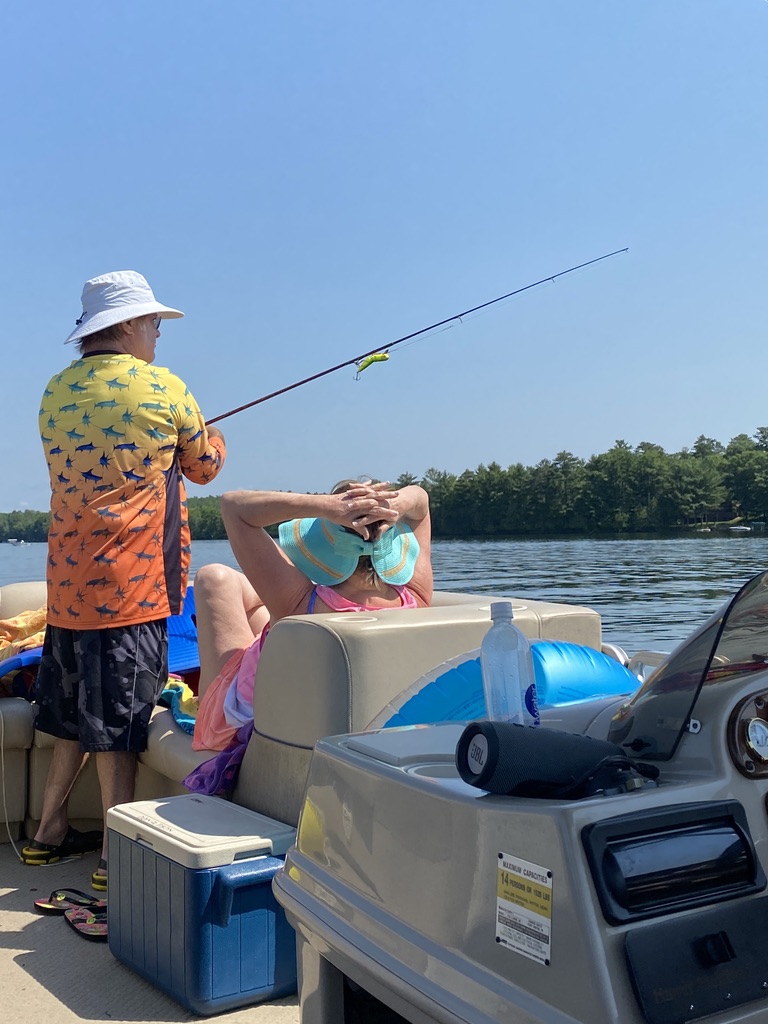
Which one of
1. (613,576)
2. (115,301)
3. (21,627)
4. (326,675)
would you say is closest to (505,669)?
(326,675)

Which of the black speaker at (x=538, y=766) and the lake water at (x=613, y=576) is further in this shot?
the lake water at (x=613, y=576)

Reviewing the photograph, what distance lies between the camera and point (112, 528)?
273 cm

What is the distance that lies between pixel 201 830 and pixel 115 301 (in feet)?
5.14

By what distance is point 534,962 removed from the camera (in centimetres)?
94

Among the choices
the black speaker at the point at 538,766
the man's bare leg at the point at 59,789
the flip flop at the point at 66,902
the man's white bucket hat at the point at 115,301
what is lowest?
the flip flop at the point at 66,902

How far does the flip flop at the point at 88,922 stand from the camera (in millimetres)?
2427

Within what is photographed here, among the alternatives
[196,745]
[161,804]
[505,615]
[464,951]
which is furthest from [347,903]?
[196,745]

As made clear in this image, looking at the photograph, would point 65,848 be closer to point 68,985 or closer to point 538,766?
point 68,985

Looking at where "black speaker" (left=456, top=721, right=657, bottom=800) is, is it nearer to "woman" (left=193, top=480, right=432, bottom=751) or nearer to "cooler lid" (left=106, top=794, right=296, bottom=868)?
"cooler lid" (left=106, top=794, right=296, bottom=868)

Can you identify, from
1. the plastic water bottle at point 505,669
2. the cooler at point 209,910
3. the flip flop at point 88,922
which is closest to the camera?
the plastic water bottle at point 505,669

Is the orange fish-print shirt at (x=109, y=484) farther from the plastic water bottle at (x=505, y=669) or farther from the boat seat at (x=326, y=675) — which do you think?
the plastic water bottle at (x=505, y=669)

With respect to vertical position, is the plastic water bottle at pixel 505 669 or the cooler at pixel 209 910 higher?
the plastic water bottle at pixel 505 669

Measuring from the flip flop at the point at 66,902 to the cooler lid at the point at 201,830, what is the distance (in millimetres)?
377

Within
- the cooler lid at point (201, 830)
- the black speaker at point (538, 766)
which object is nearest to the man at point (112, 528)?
the cooler lid at point (201, 830)
